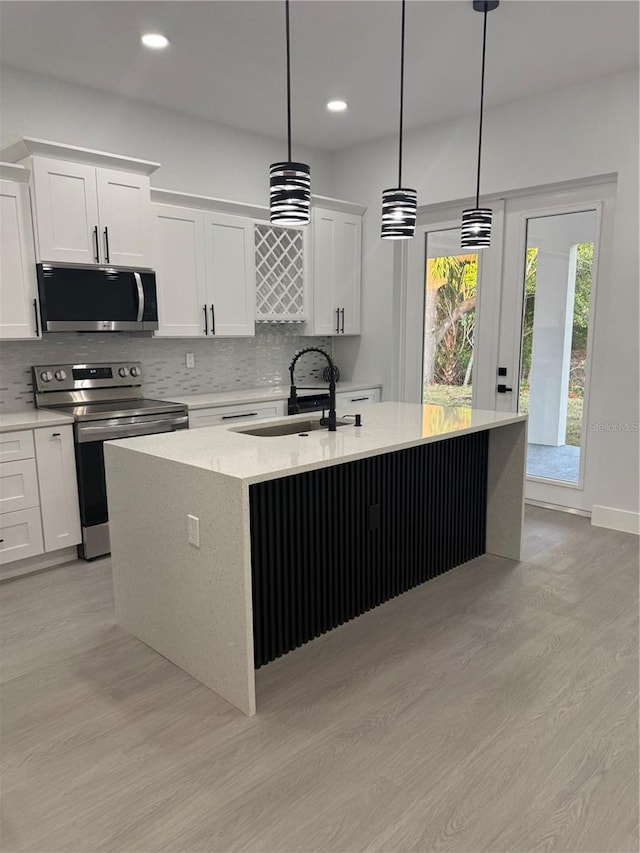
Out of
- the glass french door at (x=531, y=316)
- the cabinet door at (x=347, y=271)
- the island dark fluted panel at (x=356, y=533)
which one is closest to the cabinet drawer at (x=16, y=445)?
the island dark fluted panel at (x=356, y=533)

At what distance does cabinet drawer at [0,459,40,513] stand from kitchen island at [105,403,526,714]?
902 millimetres

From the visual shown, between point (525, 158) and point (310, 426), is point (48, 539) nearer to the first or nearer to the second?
point (310, 426)

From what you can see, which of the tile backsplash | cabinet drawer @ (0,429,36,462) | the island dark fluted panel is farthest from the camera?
the tile backsplash

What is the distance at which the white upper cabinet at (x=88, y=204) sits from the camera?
355 cm

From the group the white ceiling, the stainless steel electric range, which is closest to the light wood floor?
the stainless steel electric range

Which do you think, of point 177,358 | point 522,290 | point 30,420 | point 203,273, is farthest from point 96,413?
point 522,290

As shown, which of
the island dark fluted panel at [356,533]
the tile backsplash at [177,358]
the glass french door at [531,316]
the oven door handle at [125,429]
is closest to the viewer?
the island dark fluted panel at [356,533]

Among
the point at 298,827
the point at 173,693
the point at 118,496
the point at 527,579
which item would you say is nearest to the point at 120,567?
the point at 118,496

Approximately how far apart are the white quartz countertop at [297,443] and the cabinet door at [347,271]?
7.41ft

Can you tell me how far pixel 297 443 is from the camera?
273cm

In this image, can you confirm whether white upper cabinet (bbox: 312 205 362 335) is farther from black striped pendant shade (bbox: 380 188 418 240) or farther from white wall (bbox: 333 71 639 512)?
black striped pendant shade (bbox: 380 188 418 240)

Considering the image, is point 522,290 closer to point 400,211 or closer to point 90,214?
point 400,211

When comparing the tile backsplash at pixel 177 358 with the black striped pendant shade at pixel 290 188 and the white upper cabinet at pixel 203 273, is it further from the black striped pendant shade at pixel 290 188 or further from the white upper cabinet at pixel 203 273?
the black striped pendant shade at pixel 290 188

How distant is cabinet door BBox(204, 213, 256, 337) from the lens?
4.54m
